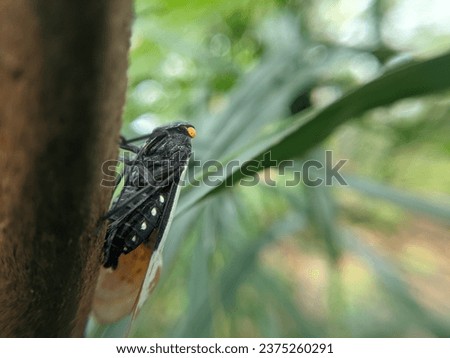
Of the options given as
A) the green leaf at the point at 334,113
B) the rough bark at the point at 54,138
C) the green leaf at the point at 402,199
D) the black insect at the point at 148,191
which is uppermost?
the green leaf at the point at 402,199

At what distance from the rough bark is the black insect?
0.11 ft

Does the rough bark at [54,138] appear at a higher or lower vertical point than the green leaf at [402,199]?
lower

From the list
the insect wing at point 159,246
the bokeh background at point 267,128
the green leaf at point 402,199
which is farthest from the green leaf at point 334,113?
the green leaf at point 402,199

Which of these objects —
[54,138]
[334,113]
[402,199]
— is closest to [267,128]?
[402,199]

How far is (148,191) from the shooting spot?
9.1 inches

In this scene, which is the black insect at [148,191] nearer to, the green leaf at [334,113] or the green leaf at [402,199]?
the green leaf at [334,113]

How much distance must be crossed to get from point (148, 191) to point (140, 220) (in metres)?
0.01

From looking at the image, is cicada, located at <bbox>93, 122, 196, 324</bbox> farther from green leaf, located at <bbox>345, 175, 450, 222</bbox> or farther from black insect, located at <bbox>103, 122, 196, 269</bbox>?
green leaf, located at <bbox>345, 175, 450, 222</bbox>

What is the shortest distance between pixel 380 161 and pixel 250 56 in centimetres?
28

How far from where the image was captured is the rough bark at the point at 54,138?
0.39 feet

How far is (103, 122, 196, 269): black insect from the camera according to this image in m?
0.22

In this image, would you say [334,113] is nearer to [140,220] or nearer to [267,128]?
[140,220]
